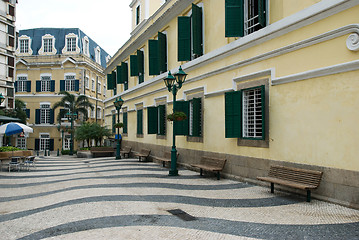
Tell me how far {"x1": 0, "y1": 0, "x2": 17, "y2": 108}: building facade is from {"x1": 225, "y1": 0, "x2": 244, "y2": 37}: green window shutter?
18.5 metres

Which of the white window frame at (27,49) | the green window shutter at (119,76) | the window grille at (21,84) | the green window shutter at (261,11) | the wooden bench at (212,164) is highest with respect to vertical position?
the white window frame at (27,49)

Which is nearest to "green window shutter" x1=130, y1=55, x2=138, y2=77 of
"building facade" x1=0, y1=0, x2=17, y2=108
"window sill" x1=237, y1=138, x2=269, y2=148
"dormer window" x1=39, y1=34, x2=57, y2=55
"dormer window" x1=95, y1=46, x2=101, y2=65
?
"building facade" x1=0, y1=0, x2=17, y2=108

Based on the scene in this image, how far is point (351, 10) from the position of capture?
678cm

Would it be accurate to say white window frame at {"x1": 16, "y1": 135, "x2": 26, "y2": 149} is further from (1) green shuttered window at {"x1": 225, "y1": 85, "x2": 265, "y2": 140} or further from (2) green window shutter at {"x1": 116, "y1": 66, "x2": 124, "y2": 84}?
(1) green shuttered window at {"x1": 225, "y1": 85, "x2": 265, "y2": 140}

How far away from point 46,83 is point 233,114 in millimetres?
34577

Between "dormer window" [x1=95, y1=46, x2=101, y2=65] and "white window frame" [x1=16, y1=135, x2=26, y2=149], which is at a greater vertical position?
"dormer window" [x1=95, y1=46, x2=101, y2=65]

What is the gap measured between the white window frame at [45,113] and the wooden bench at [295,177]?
35.8m

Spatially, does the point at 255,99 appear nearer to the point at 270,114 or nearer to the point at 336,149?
the point at 270,114

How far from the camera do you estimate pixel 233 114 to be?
10328 millimetres

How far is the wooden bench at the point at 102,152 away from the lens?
75.2 ft

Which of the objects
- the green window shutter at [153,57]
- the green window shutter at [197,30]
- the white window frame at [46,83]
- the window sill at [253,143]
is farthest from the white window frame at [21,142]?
the window sill at [253,143]

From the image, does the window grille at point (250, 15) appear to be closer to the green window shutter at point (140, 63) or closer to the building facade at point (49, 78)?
the green window shutter at point (140, 63)

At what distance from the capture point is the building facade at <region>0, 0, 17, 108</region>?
2186cm

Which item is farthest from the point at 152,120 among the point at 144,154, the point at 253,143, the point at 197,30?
the point at 253,143
